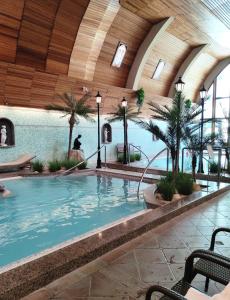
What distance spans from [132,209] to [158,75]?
36.2ft

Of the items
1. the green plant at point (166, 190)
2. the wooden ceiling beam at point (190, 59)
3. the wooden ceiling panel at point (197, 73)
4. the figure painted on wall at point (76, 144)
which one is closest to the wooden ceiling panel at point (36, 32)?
the figure painted on wall at point (76, 144)

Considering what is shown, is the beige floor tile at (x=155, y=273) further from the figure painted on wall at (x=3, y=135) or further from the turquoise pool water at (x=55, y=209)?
the figure painted on wall at (x=3, y=135)

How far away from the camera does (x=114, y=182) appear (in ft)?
29.1

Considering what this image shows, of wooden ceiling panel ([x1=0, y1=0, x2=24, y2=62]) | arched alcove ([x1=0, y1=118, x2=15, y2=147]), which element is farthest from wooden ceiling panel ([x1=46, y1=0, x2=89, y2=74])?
arched alcove ([x1=0, y1=118, x2=15, y2=147])

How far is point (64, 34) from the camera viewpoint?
32.8 feet

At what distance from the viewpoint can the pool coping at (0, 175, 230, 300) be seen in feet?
8.18

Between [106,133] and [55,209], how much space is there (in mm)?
8630

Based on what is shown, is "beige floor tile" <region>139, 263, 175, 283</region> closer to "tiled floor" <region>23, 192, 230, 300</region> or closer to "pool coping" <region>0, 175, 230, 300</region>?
"tiled floor" <region>23, 192, 230, 300</region>

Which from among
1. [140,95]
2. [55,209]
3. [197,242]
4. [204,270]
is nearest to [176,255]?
[197,242]

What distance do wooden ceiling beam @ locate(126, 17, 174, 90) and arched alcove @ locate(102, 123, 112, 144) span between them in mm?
2276

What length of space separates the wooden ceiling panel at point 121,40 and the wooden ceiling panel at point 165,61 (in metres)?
1.17

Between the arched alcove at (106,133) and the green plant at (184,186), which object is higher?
the arched alcove at (106,133)

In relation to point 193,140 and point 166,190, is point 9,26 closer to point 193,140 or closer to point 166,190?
point 193,140

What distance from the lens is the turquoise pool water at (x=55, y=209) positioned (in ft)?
14.6
